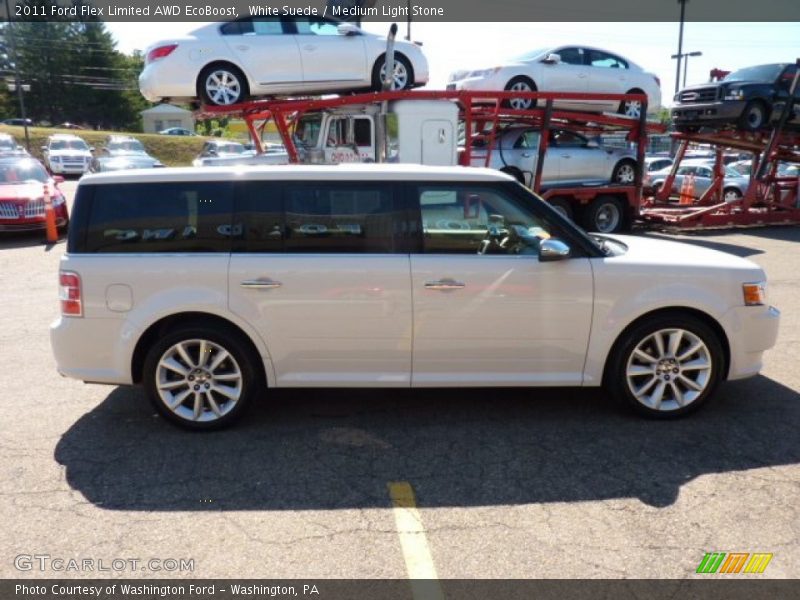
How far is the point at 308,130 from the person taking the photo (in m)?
11.2

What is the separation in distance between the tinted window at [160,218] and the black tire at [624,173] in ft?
34.5

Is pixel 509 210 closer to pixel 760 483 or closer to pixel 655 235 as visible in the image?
pixel 760 483

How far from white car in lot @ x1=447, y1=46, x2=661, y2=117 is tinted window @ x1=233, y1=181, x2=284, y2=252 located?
27.0 ft

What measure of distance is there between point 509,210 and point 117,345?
8.62ft

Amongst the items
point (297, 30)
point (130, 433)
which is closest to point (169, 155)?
point (297, 30)

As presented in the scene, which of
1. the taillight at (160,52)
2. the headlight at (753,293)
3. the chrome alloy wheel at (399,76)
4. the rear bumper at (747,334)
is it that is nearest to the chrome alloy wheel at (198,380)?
the rear bumper at (747,334)

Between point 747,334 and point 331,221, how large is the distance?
281 cm

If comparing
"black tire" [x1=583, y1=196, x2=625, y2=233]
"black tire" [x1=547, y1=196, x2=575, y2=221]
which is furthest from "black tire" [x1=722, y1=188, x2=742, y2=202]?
"black tire" [x1=547, y1=196, x2=575, y2=221]

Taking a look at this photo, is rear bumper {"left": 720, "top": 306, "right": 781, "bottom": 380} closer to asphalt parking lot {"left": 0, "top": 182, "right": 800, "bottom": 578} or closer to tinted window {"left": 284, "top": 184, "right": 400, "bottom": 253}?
asphalt parking lot {"left": 0, "top": 182, "right": 800, "bottom": 578}

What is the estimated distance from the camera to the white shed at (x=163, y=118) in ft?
230

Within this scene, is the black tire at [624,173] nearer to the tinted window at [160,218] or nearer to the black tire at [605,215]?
the black tire at [605,215]

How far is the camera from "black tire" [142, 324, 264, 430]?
4113 millimetres

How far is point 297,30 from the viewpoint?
10.3 metres
